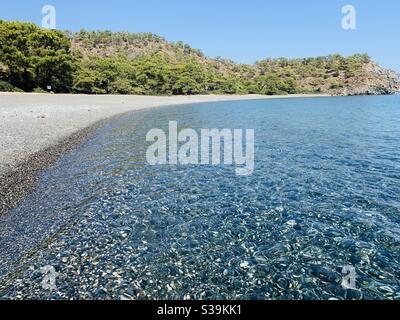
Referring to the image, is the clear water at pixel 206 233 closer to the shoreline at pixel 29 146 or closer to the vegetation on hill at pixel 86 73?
the shoreline at pixel 29 146

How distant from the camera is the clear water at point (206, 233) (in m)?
7.49

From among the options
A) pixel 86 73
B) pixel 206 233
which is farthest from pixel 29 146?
pixel 86 73


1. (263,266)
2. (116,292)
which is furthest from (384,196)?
(116,292)

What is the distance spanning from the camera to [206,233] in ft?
33.1

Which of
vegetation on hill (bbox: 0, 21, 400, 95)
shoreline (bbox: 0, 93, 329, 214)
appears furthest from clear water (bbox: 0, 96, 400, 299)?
vegetation on hill (bbox: 0, 21, 400, 95)

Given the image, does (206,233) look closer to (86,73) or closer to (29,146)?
(29,146)

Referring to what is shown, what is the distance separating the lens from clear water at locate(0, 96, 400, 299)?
7.49 metres

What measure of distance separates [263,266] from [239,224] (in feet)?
8.31

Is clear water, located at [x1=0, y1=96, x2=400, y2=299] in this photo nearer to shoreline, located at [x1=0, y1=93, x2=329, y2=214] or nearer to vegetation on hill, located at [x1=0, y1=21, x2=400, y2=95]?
shoreline, located at [x1=0, y1=93, x2=329, y2=214]

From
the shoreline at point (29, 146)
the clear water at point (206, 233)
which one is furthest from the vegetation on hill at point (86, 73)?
the clear water at point (206, 233)

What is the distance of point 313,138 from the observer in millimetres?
28766

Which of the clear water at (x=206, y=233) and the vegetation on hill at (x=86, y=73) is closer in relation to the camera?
the clear water at (x=206, y=233)

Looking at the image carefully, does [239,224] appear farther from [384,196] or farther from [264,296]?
[384,196]

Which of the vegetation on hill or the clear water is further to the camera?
the vegetation on hill
